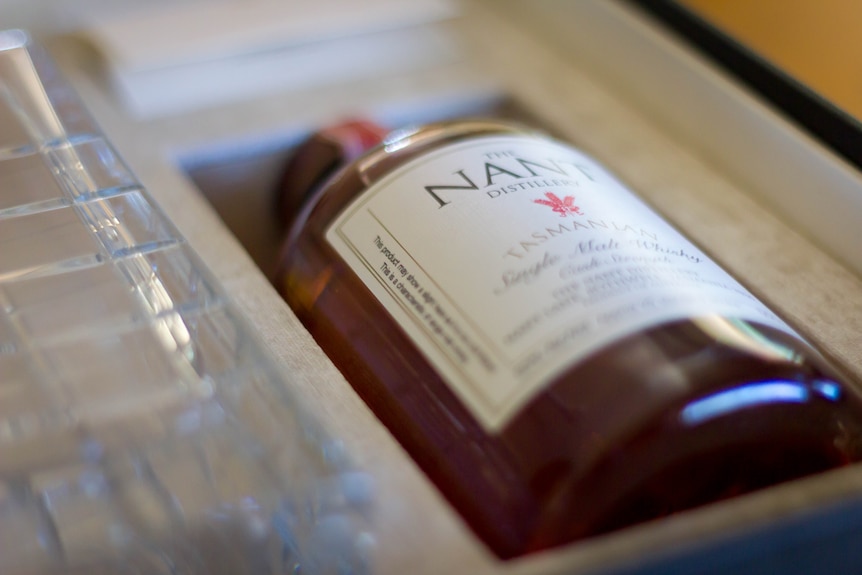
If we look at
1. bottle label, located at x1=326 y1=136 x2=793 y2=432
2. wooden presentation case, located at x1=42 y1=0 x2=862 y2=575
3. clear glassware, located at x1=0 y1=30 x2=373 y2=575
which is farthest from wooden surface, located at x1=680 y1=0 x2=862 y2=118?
clear glassware, located at x1=0 y1=30 x2=373 y2=575

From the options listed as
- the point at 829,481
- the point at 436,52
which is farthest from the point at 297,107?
the point at 829,481

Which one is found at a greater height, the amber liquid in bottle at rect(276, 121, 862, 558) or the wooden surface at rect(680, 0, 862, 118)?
the wooden surface at rect(680, 0, 862, 118)

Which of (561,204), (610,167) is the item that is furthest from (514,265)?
(610,167)

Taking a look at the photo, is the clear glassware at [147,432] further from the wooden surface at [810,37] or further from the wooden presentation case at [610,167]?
the wooden surface at [810,37]

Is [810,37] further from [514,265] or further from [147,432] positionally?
[147,432]

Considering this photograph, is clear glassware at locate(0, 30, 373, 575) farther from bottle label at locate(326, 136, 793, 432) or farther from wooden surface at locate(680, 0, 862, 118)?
wooden surface at locate(680, 0, 862, 118)

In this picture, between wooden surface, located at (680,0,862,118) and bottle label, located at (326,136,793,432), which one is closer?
bottle label, located at (326,136,793,432)
